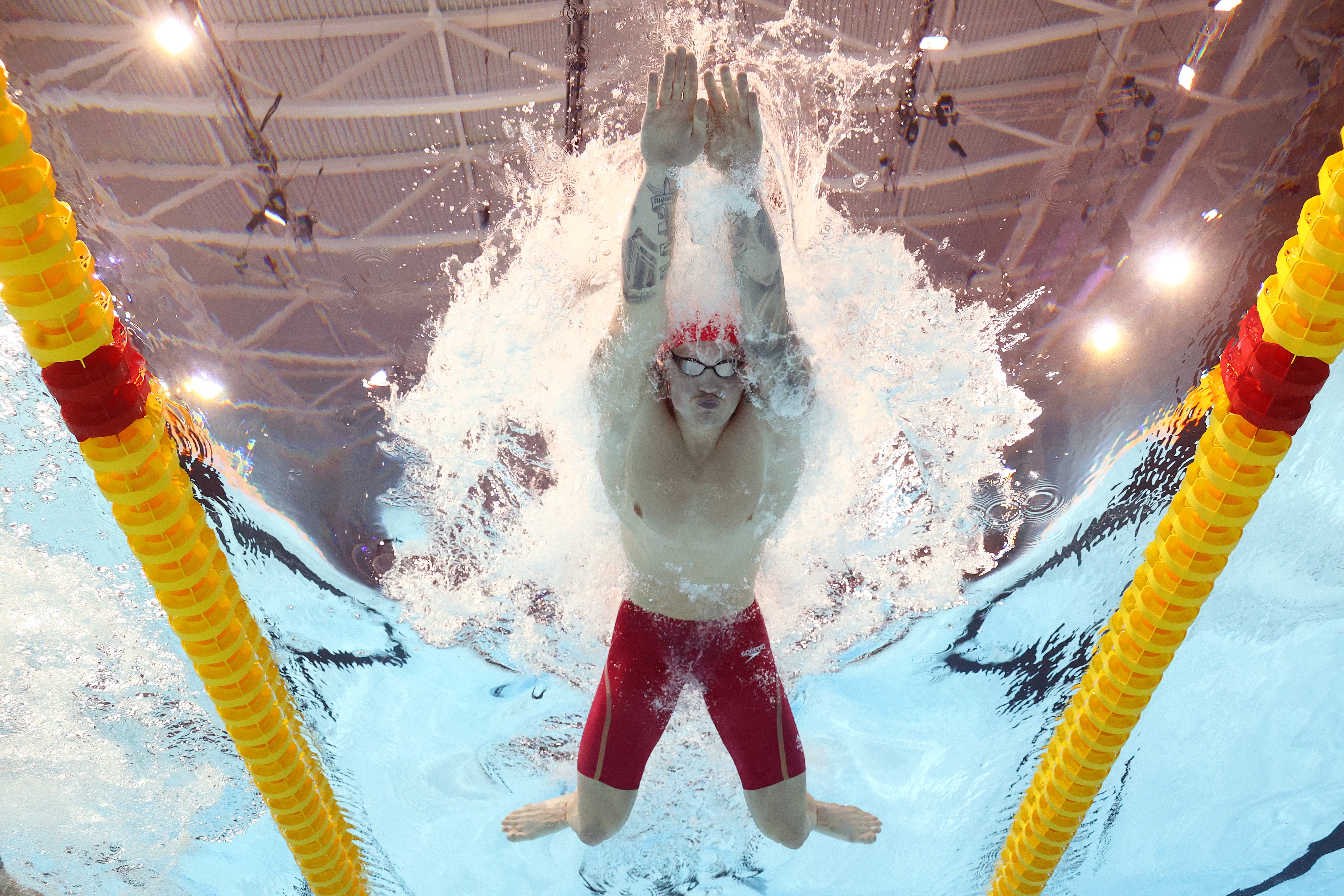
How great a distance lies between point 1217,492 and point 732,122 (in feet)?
5.20

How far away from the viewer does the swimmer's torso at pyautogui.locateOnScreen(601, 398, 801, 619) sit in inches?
92.7

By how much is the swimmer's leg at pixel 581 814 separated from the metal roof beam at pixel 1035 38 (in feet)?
9.79

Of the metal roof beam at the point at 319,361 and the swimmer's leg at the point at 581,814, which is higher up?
the metal roof beam at the point at 319,361

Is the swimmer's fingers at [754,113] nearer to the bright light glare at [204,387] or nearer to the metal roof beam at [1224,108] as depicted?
the metal roof beam at [1224,108]

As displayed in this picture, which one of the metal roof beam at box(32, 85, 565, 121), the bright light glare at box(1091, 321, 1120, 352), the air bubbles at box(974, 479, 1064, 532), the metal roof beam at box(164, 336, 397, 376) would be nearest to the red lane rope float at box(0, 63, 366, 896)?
the metal roof beam at box(164, 336, 397, 376)

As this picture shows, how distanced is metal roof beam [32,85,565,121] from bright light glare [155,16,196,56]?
17cm

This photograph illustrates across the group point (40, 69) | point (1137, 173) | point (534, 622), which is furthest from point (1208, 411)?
point (40, 69)

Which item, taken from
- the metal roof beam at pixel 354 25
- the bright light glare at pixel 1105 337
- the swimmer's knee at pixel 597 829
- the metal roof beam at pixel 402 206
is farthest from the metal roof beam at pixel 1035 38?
the swimmer's knee at pixel 597 829

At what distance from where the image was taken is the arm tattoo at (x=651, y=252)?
78.3 inches

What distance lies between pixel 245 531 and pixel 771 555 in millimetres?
2255

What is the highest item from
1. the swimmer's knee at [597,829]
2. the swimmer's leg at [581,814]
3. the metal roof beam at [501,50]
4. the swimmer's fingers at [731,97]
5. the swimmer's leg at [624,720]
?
the metal roof beam at [501,50]

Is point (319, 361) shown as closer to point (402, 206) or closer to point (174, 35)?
point (402, 206)

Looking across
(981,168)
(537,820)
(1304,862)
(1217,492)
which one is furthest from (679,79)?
(1304,862)

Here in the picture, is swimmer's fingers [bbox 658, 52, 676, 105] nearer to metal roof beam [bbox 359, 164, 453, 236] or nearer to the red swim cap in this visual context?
the red swim cap
